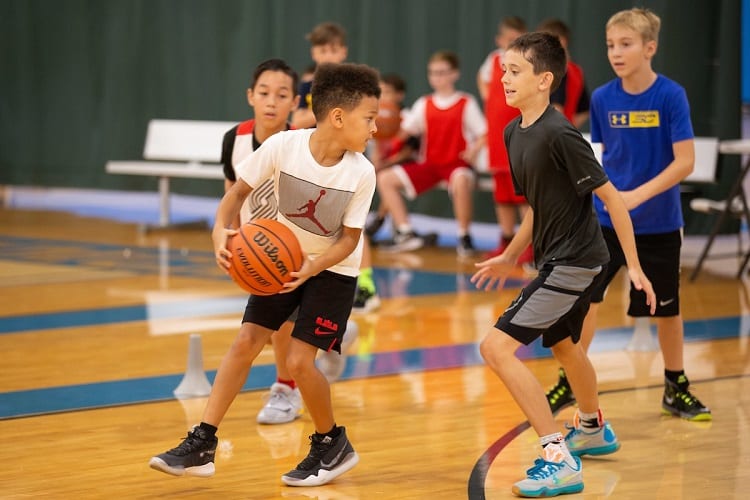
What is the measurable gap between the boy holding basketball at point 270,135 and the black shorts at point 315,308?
63 cm

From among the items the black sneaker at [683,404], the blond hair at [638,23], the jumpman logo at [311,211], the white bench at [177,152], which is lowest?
the black sneaker at [683,404]

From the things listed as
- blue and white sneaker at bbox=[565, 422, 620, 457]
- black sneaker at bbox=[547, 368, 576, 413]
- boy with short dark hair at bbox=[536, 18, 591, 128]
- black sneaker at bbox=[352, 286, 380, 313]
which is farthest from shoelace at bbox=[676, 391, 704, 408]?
boy with short dark hair at bbox=[536, 18, 591, 128]

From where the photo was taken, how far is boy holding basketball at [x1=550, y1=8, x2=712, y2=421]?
4930mm

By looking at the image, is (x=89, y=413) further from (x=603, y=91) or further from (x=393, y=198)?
(x=393, y=198)

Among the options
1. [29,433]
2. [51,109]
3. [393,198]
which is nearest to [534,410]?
[29,433]

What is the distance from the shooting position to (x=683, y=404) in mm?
5070

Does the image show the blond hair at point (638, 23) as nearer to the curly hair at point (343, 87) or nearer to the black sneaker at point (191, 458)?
the curly hair at point (343, 87)

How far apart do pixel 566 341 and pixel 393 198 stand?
258 inches

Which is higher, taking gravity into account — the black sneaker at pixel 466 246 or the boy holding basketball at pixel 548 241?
the boy holding basketball at pixel 548 241

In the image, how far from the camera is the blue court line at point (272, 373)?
5.30m

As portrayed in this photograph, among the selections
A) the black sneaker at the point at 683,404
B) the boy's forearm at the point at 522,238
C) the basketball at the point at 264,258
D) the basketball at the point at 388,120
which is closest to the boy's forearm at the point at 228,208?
the basketball at the point at 264,258

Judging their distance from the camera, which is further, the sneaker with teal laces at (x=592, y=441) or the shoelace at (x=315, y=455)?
the sneaker with teal laces at (x=592, y=441)

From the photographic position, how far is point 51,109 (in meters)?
16.1

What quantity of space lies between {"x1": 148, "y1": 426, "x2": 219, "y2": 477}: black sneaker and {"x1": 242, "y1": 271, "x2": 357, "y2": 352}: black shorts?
0.44m
